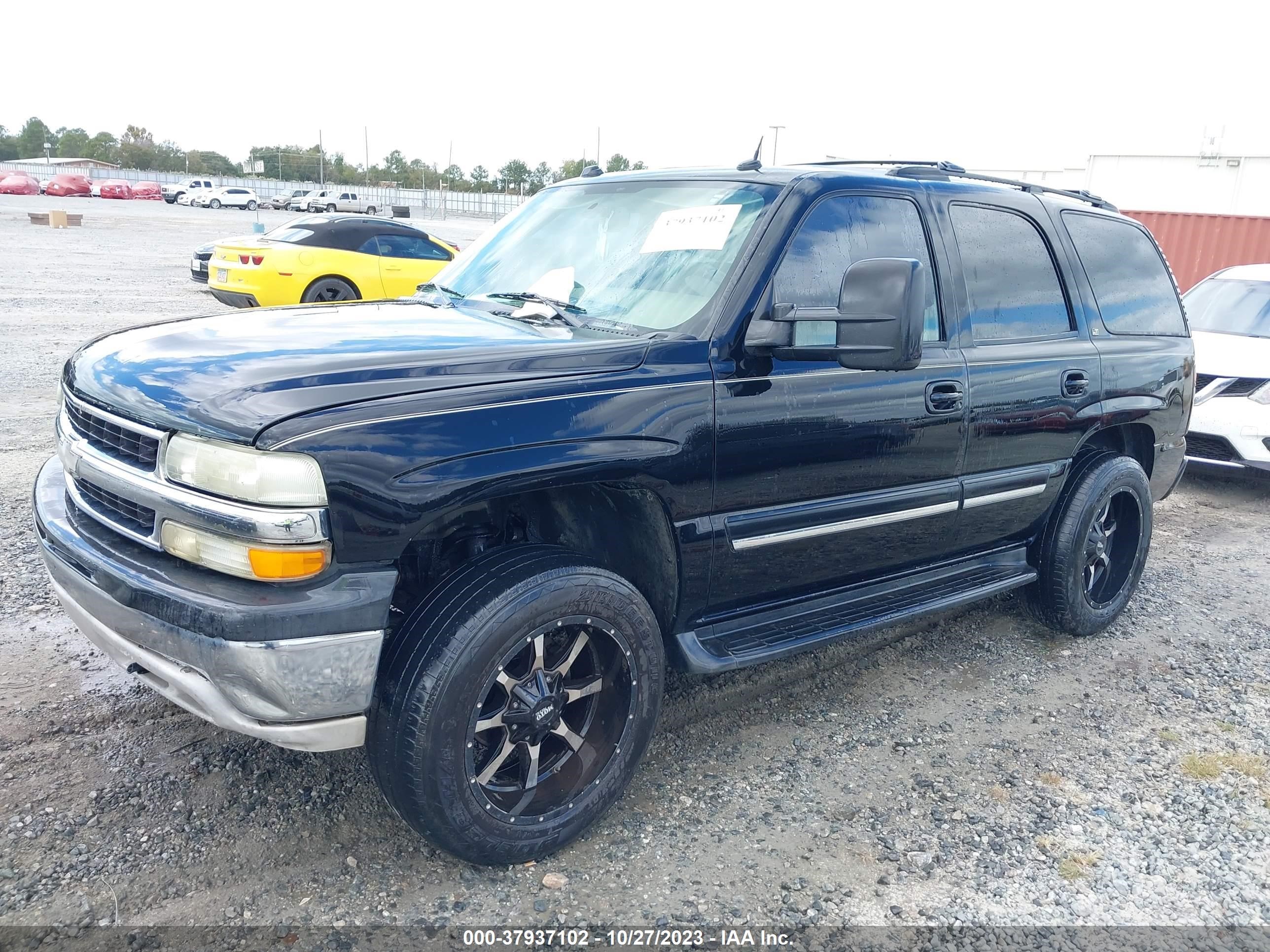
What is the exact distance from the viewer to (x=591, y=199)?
3.75 metres

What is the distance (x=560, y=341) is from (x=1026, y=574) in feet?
8.02

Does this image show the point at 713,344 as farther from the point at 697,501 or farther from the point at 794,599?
the point at 794,599

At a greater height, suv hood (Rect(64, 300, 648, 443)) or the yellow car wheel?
suv hood (Rect(64, 300, 648, 443))

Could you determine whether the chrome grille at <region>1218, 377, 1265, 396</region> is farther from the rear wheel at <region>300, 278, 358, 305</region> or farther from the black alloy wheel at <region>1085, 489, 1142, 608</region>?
the rear wheel at <region>300, 278, 358, 305</region>

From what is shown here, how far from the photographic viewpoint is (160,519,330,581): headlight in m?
2.27

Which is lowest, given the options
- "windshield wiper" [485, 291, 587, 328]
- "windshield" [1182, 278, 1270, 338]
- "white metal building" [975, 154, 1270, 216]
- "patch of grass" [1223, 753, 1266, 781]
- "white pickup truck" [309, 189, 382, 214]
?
"patch of grass" [1223, 753, 1266, 781]

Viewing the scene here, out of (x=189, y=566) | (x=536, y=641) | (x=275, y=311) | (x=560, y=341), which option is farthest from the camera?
(x=275, y=311)

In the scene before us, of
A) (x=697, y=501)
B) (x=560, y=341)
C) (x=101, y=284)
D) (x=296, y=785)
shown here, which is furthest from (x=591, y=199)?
(x=101, y=284)

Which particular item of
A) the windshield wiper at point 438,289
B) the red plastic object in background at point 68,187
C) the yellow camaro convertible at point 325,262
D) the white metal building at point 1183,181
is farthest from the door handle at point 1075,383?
the red plastic object in background at point 68,187

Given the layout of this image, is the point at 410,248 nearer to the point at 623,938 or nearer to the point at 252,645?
the point at 252,645

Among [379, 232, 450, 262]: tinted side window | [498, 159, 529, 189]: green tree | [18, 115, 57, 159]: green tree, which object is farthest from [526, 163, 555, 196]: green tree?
[379, 232, 450, 262]: tinted side window

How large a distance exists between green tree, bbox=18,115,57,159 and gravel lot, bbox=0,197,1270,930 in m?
124

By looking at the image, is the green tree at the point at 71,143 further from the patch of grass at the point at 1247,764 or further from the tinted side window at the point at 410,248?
the patch of grass at the point at 1247,764

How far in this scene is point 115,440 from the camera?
2602 millimetres
